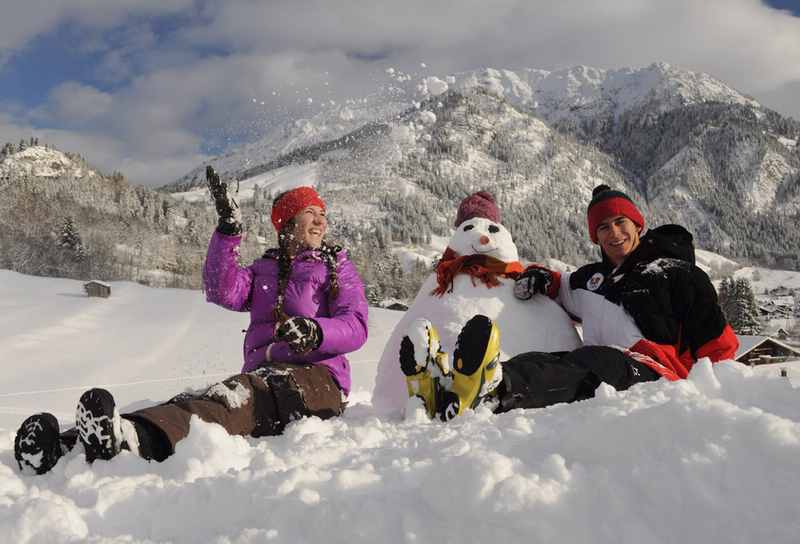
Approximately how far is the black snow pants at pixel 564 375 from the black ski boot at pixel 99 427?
1.35 metres

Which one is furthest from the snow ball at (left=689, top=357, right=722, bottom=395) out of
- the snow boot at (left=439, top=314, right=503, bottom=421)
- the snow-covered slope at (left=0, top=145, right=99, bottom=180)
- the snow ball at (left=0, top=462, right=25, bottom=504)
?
the snow-covered slope at (left=0, top=145, right=99, bottom=180)

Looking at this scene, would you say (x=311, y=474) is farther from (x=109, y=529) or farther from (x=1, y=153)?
(x=1, y=153)

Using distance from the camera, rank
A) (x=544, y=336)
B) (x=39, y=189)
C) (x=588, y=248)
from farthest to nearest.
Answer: (x=588, y=248)
(x=39, y=189)
(x=544, y=336)

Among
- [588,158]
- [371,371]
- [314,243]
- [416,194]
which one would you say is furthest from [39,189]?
[588,158]

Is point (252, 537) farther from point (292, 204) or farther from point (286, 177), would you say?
point (286, 177)

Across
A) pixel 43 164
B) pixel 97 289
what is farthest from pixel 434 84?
pixel 43 164

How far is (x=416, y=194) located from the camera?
135500 mm

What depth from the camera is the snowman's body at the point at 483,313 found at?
2.90m

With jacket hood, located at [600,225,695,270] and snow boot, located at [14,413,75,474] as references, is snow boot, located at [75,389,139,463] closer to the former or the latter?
snow boot, located at [14,413,75,474]

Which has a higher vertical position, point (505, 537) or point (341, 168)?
point (505, 537)

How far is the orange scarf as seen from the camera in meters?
3.10

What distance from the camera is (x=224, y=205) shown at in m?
2.63

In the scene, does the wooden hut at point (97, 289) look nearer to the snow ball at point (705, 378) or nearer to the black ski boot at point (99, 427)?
the black ski boot at point (99, 427)

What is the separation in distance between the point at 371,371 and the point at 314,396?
1086 cm
